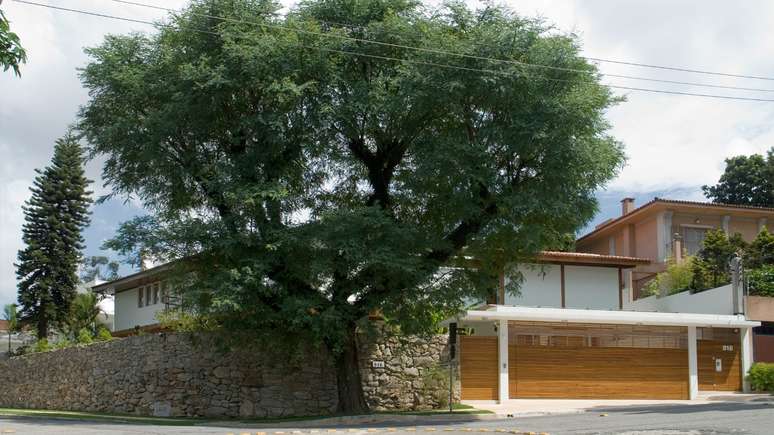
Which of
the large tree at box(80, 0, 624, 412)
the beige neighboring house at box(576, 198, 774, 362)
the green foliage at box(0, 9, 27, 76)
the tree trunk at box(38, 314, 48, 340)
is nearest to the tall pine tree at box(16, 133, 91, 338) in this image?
the tree trunk at box(38, 314, 48, 340)

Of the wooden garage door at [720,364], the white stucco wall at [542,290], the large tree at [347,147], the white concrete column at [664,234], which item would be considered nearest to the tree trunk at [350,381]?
the large tree at [347,147]

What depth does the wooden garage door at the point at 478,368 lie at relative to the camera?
30828mm

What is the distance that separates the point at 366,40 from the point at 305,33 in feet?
5.56

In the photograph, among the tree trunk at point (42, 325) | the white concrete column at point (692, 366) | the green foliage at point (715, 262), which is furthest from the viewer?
the tree trunk at point (42, 325)

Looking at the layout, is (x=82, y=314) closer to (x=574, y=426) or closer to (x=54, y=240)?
(x=54, y=240)

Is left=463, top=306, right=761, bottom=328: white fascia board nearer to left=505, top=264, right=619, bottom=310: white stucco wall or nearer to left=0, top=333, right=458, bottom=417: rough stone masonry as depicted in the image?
left=0, top=333, right=458, bottom=417: rough stone masonry

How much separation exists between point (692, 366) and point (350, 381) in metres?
14.4

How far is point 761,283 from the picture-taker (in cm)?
3709

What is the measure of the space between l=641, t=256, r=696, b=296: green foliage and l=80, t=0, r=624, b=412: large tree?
701 inches

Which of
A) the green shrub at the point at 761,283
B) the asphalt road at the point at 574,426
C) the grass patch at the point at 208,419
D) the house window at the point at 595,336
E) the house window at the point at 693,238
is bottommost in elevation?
the grass patch at the point at 208,419

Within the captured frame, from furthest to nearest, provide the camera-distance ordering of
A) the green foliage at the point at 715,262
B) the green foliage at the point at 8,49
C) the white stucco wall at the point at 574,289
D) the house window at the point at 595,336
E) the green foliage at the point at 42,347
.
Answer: the green foliage at the point at 42,347
the white stucco wall at the point at 574,289
the green foliage at the point at 715,262
the house window at the point at 595,336
the green foliage at the point at 8,49

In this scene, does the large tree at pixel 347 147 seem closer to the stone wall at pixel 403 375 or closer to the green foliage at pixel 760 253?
the stone wall at pixel 403 375

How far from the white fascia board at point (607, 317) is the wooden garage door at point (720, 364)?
0.84 m

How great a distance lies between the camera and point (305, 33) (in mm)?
24234
